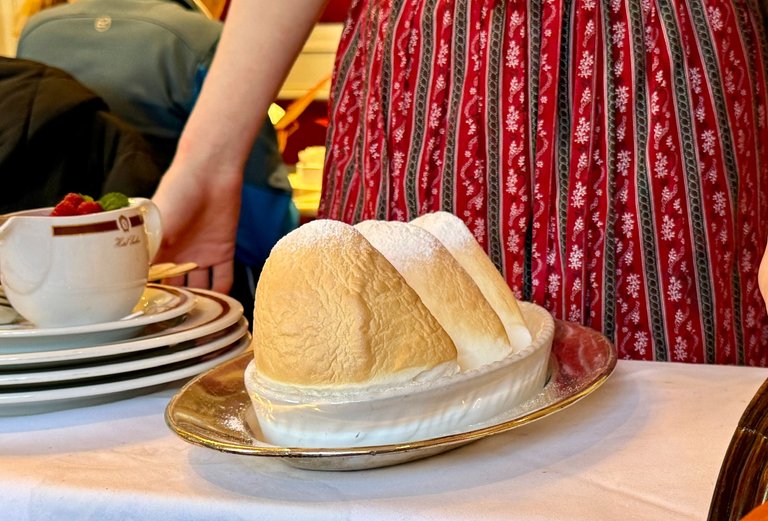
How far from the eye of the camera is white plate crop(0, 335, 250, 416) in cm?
63

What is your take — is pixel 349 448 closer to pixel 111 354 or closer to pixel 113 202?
pixel 111 354

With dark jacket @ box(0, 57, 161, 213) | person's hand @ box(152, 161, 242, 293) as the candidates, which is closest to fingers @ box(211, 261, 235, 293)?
person's hand @ box(152, 161, 242, 293)

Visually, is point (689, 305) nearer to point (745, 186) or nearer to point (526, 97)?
point (745, 186)

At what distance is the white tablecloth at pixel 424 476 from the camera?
46cm

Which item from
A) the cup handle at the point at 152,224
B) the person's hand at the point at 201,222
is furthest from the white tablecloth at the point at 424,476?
the person's hand at the point at 201,222

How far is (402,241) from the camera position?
0.61 meters

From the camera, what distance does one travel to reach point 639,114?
0.90m

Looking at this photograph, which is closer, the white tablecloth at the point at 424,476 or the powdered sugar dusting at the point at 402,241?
the white tablecloth at the point at 424,476

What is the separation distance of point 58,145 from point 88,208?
0.76 meters

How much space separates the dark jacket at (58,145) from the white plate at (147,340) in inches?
A: 26.4

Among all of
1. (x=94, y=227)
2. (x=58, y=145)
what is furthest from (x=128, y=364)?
(x=58, y=145)

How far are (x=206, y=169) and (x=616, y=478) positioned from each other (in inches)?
28.8

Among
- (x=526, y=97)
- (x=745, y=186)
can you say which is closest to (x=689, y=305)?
(x=745, y=186)

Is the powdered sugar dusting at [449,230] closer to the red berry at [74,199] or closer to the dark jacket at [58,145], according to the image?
the red berry at [74,199]
